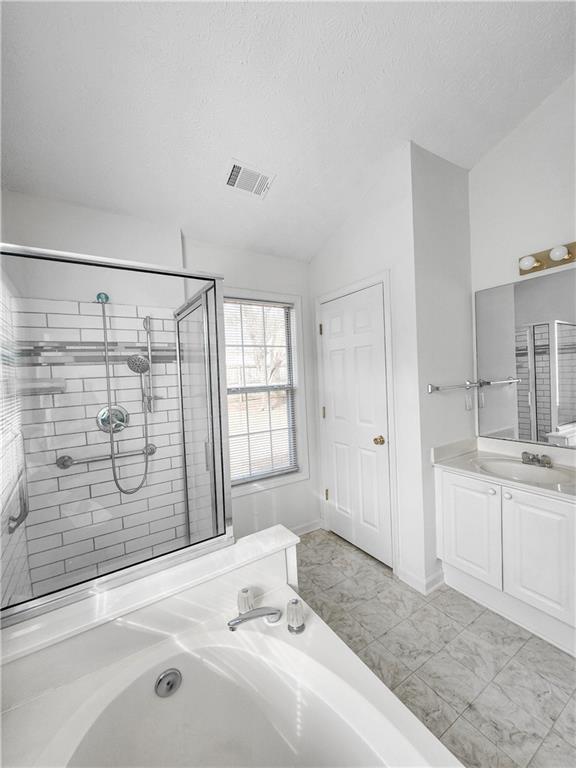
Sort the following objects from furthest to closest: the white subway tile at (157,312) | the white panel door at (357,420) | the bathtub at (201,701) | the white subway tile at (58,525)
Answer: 1. the white panel door at (357,420)
2. the white subway tile at (157,312)
3. the white subway tile at (58,525)
4. the bathtub at (201,701)

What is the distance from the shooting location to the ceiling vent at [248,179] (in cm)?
194

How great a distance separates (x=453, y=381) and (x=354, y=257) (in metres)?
1.13

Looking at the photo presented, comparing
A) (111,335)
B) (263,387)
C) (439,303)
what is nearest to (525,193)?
(439,303)

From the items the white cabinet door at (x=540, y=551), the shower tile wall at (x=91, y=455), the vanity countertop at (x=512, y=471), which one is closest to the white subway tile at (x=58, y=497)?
the shower tile wall at (x=91, y=455)

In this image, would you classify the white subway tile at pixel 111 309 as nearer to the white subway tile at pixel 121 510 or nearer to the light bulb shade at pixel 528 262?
the white subway tile at pixel 121 510

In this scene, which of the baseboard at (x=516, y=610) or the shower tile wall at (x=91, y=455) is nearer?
the shower tile wall at (x=91, y=455)

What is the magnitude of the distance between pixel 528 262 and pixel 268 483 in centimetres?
233

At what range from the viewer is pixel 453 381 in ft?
7.14

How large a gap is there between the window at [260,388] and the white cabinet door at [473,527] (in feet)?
4.16

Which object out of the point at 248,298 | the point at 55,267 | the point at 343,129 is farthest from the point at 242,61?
the point at 248,298

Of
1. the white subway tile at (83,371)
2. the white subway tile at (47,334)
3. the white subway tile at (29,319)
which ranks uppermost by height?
the white subway tile at (29,319)

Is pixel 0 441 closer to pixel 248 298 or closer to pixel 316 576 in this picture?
pixel 248 298

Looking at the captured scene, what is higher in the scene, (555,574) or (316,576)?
(555,574)

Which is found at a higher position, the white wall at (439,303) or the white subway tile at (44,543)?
the white wall at (439,303)
